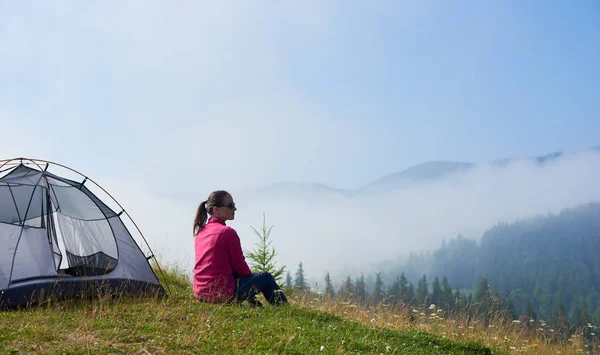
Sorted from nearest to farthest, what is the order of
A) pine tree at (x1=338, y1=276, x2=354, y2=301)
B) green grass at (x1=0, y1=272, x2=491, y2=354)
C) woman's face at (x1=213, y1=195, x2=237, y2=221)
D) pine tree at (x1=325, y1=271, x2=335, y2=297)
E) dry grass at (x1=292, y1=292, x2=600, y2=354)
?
green grass at (x1=0, y1=272, x2=491, y2=354), woman's face at (x1=213, y1=195, x2=237, y2=221), dry grass at (x1=292, y1=292, x2=600, y2=354), pine tree at (x1=338, y1=276, x2=354, y2=301), pine tree at (x1=325, y1=271, x2=335, y2=297)

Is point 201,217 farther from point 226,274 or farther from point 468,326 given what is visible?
point 468,326

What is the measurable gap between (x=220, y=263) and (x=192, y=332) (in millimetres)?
1998

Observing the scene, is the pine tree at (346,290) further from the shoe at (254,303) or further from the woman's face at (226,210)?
the woman's face at (226,210)

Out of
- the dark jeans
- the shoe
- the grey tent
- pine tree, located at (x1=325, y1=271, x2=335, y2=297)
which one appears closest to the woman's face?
the dark jeans

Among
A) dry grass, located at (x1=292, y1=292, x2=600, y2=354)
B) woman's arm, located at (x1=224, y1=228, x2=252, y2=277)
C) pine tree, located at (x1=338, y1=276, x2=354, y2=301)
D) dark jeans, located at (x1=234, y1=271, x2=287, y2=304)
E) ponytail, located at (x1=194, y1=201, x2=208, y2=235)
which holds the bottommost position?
dry grass, located at (x1=292, y1=292, x2=600, y2=354)

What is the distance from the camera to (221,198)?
9734 millimetres

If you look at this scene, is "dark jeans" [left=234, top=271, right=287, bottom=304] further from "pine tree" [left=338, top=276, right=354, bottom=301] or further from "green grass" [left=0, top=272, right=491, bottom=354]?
"pine tree" [left=338, top=276, right=354, bottom=301]

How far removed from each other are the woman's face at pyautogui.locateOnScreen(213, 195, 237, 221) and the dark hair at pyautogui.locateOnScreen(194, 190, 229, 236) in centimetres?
6

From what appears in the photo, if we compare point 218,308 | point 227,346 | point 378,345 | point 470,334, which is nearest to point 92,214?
point 218,308

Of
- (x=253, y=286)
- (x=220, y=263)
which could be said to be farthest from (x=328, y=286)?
(x=220, y=263)

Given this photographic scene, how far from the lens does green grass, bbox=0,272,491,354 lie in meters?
6.77

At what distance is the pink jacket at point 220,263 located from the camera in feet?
30.6

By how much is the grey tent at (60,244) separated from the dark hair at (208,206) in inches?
65.6

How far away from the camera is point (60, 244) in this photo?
10484mm
